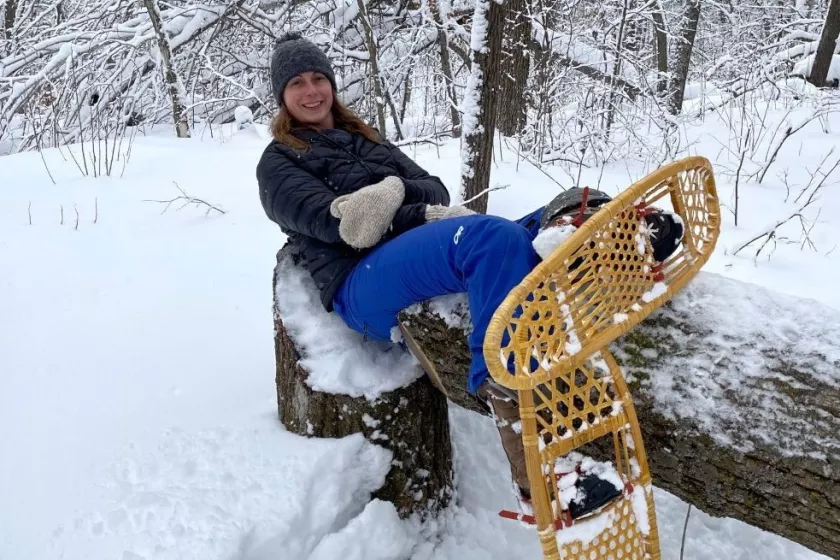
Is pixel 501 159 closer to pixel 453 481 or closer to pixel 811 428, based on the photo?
pixel 453 481

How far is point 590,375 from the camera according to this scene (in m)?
1.36

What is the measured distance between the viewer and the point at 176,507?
59.3 inches

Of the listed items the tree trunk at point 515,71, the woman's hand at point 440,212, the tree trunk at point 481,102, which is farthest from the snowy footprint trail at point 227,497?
the tree trunk at point 515,71

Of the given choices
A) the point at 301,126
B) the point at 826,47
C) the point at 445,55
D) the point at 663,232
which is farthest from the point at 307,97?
the point at 826,47

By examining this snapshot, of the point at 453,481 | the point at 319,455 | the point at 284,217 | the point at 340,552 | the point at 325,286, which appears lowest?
the point at 453,481

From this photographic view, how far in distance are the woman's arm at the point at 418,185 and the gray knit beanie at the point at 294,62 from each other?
0.37 meters

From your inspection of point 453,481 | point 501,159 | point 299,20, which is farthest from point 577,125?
point 453,481

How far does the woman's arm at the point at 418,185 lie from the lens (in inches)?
77.7

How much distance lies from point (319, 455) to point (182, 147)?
4021 millimetres

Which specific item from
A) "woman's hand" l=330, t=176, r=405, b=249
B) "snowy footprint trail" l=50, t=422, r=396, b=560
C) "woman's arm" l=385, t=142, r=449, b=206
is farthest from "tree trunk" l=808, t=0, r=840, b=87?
"snowy footprint trail" l=50, t=422, r=396, b=560

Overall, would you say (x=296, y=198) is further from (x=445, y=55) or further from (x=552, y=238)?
(x=445, y=55)

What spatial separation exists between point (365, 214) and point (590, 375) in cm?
78

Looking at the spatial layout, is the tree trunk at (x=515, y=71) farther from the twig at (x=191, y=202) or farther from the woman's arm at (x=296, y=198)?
the woman's arm at (x=296, y=198)

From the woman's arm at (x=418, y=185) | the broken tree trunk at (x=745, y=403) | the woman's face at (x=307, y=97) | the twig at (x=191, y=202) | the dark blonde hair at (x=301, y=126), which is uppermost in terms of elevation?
the woman's face at (x=307, y=97)
